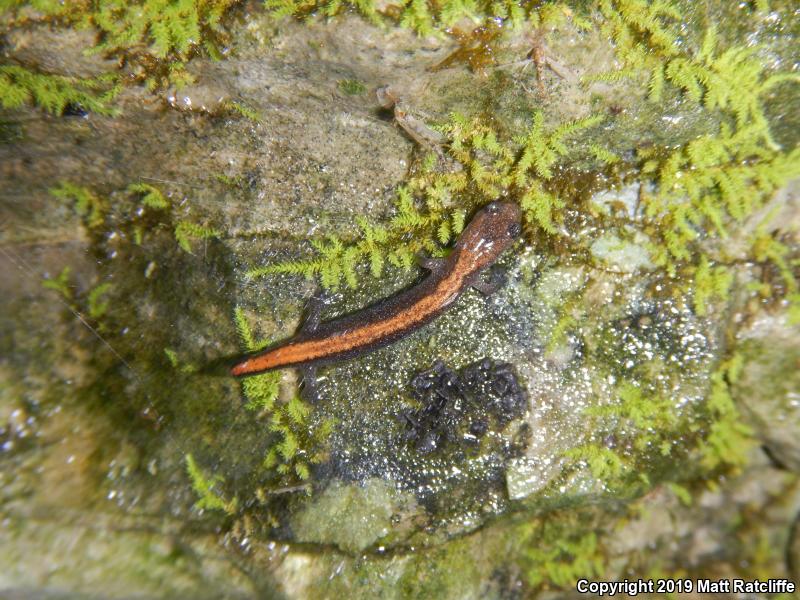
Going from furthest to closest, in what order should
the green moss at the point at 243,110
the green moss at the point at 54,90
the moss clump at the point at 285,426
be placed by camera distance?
1. the moss clump at the point at 285,426
2. the green moss at the point at 243,110
3. the green moss at the point at 54,90

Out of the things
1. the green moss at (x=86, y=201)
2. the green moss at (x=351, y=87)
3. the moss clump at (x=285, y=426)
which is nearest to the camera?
the green moss at (x=351, y=87)

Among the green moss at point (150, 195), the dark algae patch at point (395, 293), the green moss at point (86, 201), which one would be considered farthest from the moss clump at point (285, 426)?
the green moss at point (86, 201)

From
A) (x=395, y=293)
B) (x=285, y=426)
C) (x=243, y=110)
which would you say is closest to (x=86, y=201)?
(x=243, y=110)

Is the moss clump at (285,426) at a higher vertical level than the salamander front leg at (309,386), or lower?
lower

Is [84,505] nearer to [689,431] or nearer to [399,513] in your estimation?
[399,513]

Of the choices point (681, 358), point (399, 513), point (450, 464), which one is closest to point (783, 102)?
point (681, 358)

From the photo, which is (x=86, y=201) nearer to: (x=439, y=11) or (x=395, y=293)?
(x=395, y=293)

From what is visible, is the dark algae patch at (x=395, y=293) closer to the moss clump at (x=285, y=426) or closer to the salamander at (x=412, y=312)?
the moss clump at (x=285, y=426)
